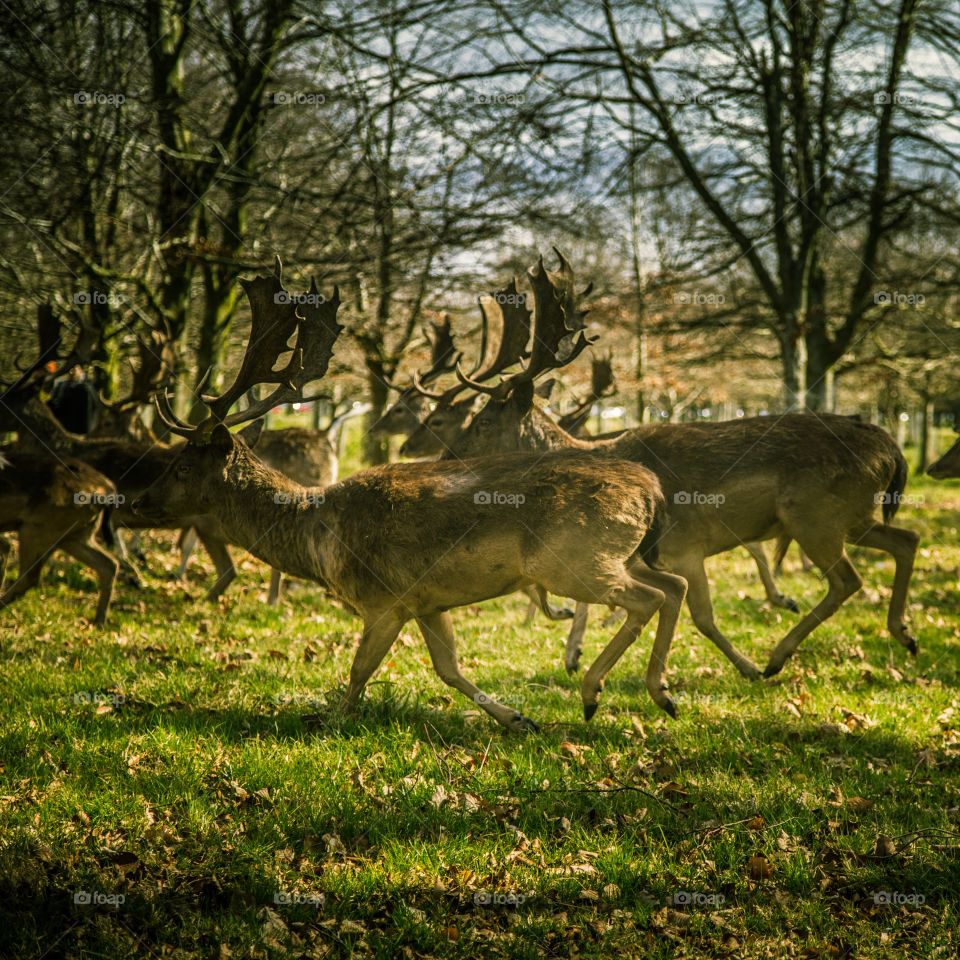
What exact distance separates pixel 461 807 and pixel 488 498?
177cm

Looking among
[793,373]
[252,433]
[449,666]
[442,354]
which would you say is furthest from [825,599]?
[793,373]

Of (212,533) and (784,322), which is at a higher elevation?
(784,322)

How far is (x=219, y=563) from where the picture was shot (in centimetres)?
879

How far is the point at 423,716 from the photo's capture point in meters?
5.62

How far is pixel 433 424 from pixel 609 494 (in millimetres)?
4454

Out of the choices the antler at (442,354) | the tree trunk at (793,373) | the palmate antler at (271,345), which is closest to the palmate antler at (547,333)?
the palmate antler at (271,345)

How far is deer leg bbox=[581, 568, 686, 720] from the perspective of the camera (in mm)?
5195

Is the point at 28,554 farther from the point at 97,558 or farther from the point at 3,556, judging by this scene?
the point at 97,558

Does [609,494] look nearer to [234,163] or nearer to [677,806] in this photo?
[677,806]

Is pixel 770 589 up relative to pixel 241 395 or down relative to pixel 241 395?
down

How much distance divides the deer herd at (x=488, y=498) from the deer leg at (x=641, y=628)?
0.05 feet

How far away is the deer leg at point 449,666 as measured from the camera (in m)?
5.50

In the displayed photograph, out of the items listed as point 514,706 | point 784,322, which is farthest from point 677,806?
point 784,322

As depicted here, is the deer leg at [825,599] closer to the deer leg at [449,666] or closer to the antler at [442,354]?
the deer leg at [449,666]
